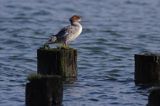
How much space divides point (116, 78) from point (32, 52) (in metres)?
5.12

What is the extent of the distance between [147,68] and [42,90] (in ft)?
10.3

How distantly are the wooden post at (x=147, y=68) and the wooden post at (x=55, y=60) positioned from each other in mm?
1237

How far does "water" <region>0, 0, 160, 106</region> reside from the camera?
15984 mm

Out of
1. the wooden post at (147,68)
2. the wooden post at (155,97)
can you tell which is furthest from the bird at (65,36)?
the wooden post at (155,97)

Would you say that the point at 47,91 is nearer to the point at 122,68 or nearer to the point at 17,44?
the point at 122,68

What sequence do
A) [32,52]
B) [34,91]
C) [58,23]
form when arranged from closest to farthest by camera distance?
[34,91]
[32,52]
[58,23]

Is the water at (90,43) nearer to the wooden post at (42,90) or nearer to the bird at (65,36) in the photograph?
the bird at (65,36)

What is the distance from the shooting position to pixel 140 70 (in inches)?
628

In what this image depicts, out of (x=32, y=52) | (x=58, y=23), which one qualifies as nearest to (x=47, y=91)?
(x=32, y=52)

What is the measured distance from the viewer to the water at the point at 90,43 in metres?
16.0

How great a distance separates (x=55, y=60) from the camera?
15547 mm

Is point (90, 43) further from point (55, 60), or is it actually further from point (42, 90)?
point (42, 90)

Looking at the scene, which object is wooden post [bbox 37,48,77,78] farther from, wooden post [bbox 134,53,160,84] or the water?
wooden post [bbox 134,53,160,84]

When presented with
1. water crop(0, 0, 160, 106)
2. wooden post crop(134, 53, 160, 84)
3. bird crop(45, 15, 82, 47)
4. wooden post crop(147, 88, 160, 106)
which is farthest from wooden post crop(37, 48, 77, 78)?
wooden post crop(147, 88, 160, 106)
